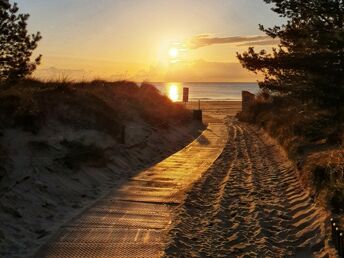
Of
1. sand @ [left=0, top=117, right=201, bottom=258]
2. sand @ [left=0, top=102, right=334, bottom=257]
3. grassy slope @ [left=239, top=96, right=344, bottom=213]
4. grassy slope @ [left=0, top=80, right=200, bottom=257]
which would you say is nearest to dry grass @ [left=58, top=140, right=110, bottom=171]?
grassy slope @ [left=0, top=80, right=200, bottom=257]

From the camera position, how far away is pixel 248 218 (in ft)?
29.8

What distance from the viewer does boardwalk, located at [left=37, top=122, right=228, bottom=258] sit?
7.09m

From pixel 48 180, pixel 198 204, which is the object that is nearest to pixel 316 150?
pixel 198 204

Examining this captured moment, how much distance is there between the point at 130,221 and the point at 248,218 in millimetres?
2355

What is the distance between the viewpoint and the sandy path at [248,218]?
733 cm

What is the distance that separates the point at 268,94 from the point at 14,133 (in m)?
29.2

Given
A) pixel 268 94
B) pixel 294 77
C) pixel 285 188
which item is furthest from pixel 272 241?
pixel 268 94

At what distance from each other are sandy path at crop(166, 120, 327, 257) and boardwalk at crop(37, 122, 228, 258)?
34cm

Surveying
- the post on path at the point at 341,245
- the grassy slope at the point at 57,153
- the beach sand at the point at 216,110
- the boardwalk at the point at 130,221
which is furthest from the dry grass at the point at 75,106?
the beach sand at the point at 216,110

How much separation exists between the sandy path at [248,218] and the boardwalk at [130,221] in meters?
0.34

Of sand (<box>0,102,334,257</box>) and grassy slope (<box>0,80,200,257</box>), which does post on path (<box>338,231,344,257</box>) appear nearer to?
sand (<box>0,102,334,257</box>)

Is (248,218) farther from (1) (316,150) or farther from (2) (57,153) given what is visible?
(1) (316,150)

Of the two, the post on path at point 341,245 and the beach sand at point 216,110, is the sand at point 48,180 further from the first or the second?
the beach sand at point 216,110

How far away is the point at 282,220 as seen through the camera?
351 inches
